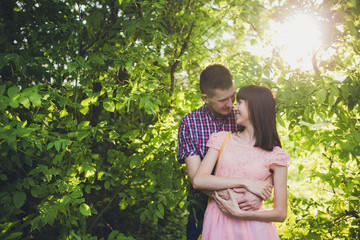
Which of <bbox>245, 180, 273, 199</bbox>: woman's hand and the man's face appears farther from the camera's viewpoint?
the man's face

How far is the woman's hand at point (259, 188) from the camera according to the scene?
1.73 meters

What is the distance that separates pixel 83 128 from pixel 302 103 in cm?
161

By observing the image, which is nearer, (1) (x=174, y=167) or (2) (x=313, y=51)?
(1) (x=174, y=167)

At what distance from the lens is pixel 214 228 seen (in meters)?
1.84

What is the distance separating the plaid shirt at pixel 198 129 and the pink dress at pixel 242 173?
25cm

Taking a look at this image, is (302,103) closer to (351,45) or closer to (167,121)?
(351,45)

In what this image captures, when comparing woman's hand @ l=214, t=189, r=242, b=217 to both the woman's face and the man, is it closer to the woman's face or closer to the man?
the man

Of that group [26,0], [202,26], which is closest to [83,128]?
[26,0]

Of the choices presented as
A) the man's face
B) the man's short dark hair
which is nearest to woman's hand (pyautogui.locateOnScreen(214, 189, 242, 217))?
the man's face

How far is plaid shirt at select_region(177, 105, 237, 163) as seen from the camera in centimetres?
213

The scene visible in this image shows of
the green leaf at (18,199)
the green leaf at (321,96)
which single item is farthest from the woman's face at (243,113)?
the green leaf at (18,199)

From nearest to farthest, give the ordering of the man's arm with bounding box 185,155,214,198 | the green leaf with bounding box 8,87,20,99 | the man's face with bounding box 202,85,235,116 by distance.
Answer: the green leaf with bounding box 8,87,20,99
the man's arm with bounding box 185,155,214,198
the man's face with bounding box 202,85,235,116

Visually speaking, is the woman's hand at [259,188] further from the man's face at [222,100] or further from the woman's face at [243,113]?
the man's face at [222,100]

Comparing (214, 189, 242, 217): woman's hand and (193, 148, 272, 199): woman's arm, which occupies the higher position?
(193, 148, 272, 199): woman's arm
